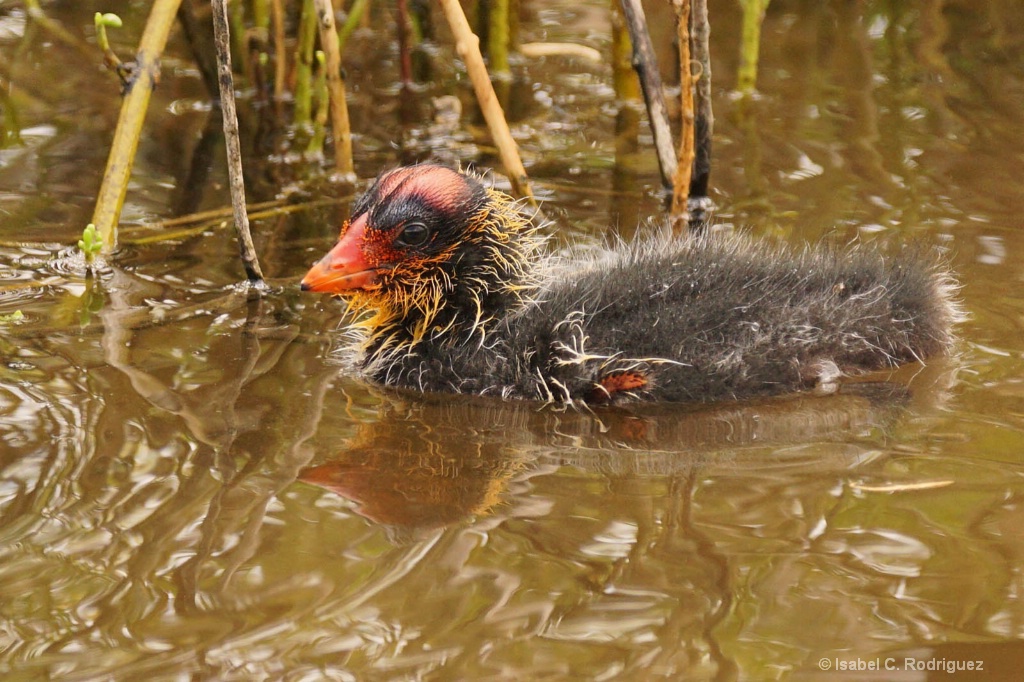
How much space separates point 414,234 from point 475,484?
1085mm

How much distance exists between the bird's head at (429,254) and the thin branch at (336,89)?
150 centimetres

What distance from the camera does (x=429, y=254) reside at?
4410 millimetres

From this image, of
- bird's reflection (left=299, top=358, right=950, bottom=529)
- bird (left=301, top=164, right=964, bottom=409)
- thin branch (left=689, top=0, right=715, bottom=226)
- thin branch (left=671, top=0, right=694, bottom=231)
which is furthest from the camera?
thin branch (left=689, top=0, right=715, bottom=226)

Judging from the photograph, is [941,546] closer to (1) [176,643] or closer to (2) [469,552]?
(2) [469,552]

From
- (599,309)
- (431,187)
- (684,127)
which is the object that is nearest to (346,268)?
(431,187)

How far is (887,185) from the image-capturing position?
6012 mm

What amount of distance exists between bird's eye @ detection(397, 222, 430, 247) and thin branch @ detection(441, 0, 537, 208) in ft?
3.56

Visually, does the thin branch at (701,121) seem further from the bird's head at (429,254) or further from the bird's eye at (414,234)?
the bird's eye at (414,234)

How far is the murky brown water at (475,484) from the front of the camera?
2871mm

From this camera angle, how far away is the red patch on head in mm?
4336

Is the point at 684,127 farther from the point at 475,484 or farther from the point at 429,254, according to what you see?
the point at 475,484

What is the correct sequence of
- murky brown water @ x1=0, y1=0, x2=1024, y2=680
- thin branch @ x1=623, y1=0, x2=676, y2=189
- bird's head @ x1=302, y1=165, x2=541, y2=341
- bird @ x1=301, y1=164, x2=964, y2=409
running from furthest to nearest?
thin branch @ x1=623, y1=0, x2=676, y2=189 < bird's head @ x1=302, y1=165, x2=541, y2=341 < bird @ x1=301, y1=164, x2=964, y2=409 < murky brown water @ x1=0, y1=0, x2=1024, y2=680

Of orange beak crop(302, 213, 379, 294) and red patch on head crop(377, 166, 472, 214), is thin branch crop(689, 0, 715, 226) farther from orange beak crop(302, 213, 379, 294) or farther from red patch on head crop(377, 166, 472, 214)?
orange beak crop(302, 213, 379, 294)

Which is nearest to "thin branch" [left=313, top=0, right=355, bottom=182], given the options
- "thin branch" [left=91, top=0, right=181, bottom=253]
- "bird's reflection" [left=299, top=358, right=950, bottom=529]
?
"thin branch" [left=91, top=0, right=181, bottom=253]
